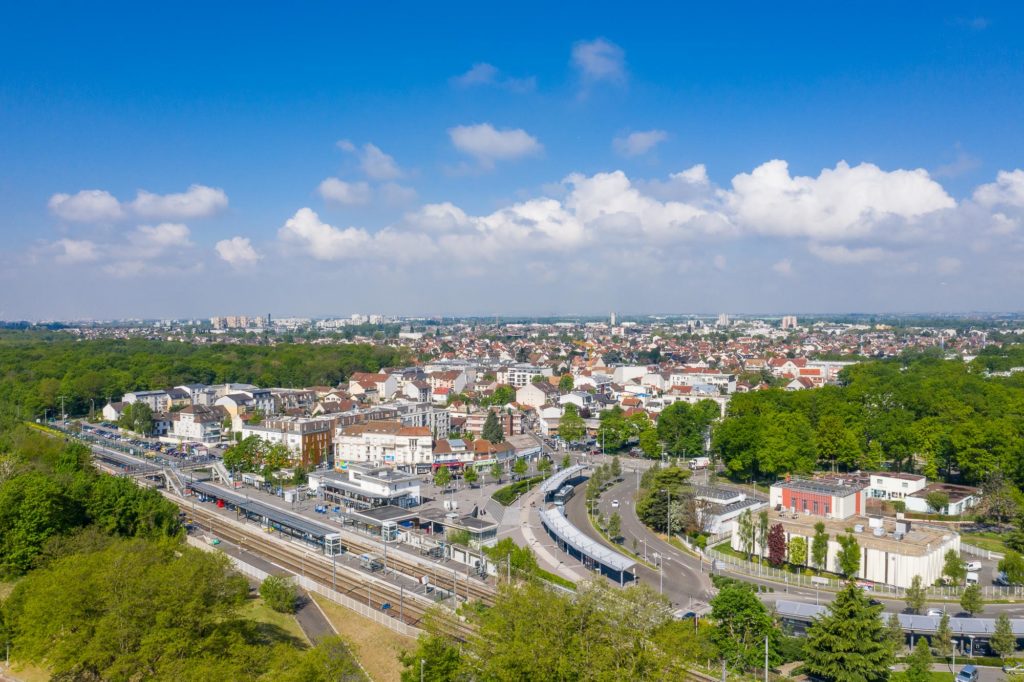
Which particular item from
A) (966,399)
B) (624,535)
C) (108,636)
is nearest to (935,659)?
(624,535)

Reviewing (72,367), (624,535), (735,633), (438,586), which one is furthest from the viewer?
(72,367)

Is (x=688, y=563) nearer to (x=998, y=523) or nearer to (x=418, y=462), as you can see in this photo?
(x=998, y=523)

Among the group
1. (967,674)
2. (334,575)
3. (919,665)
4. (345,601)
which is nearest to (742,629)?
(919,665)

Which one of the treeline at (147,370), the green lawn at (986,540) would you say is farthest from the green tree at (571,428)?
the treeline at (147,370)

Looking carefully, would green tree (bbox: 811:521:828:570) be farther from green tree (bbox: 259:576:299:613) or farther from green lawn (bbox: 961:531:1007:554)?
green tree (bbox: 259:576:299:613)

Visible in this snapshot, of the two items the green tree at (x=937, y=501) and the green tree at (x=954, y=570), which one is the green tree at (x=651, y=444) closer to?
the green tree at (x=937, y=501)

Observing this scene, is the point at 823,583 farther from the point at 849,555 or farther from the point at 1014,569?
the point at 1014,569
